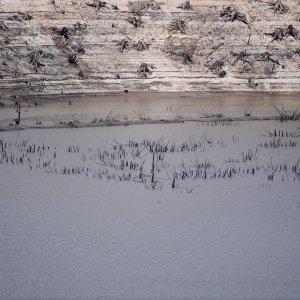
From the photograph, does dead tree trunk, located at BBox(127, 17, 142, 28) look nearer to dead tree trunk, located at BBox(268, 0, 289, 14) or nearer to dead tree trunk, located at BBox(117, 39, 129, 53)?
dead tree trunk, located at BBox(117, 39, 129, 53)

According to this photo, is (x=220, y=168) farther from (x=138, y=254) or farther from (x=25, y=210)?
(x=138, y=254)

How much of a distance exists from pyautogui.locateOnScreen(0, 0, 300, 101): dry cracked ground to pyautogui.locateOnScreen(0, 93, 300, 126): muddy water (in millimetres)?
404

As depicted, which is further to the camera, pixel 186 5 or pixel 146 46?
pixel 186 5

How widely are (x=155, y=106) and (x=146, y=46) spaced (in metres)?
2.87

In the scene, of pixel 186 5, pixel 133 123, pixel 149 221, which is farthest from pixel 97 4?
pixel 149 221

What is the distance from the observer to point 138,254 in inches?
164

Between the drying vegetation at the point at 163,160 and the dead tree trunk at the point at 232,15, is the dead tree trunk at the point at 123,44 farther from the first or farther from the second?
the drying vegetation at the point at 163,160

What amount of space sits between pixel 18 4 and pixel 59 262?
46.3 ft

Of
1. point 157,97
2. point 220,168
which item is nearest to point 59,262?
point 220,168

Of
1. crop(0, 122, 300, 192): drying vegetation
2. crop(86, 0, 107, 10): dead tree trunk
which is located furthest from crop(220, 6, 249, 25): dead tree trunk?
crop(0, 122, 300, 192): drying vegetation

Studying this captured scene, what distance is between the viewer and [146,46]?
1655 centimetres

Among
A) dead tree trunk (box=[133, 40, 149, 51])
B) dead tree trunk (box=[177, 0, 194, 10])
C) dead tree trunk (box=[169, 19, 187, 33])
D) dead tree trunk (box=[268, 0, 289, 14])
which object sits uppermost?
dead tree trunk (box=[268, 0, 289, 14])

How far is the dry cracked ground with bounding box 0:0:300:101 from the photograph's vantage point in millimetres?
15742

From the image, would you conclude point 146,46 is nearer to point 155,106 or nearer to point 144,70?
point 144,70
